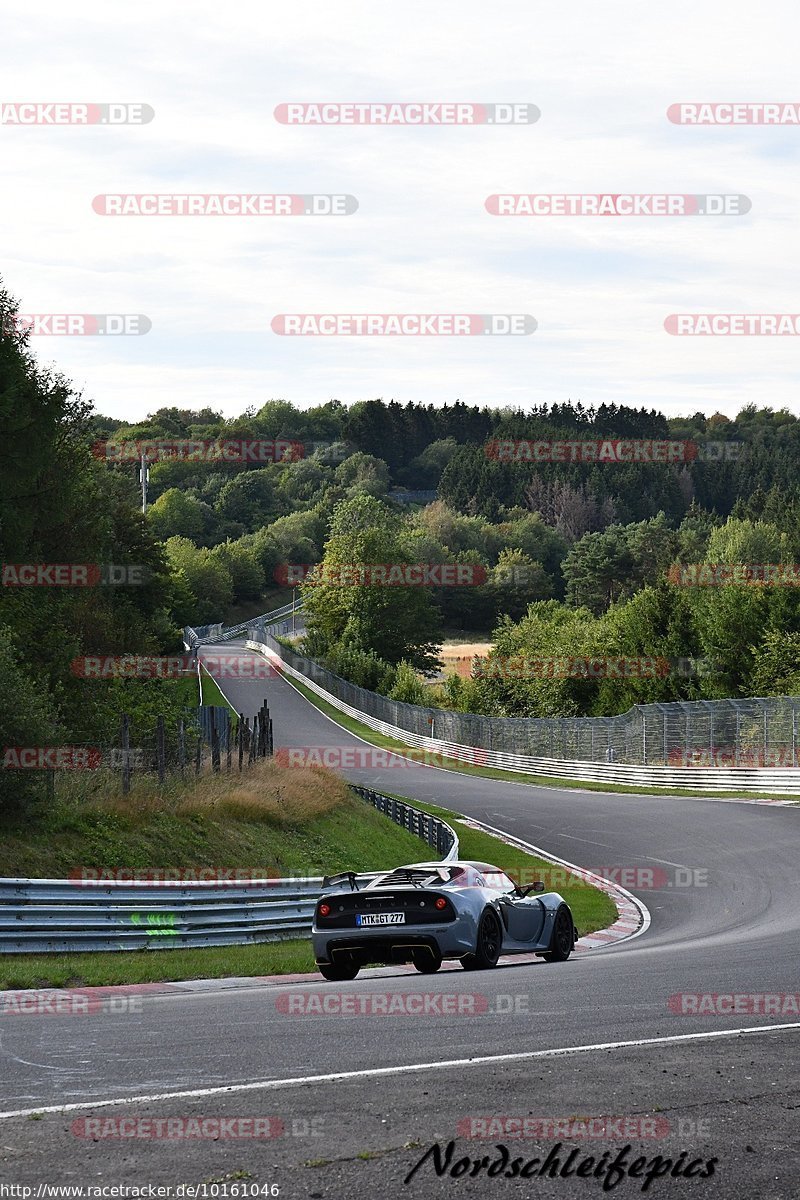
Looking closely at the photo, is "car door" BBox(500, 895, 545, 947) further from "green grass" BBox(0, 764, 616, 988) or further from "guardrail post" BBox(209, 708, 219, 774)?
"guardrail post" BBox(209, 708, 219, 774)

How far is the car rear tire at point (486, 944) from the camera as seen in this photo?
13.5 metres

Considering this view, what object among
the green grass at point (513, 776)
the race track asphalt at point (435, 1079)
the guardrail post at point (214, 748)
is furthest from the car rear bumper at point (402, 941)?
the green grass at point (513, 776)

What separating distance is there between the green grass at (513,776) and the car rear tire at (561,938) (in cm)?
2390

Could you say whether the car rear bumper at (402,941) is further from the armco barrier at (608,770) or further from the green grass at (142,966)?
the armco barrier at (608,770)

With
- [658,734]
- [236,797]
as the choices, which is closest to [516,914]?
[236,797]

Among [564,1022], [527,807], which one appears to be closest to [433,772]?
[527,807]

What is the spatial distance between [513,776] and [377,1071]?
51.1 meters

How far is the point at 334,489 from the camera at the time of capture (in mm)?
198250

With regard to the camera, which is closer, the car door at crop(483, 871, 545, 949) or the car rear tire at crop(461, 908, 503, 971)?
the car rear tire at crop(461, 908, 503, 971)

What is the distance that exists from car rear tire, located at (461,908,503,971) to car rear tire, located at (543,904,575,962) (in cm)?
130

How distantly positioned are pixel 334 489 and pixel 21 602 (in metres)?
168

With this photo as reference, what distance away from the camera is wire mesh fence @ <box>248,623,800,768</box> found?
1651 inches

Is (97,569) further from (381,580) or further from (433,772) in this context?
(381,580)

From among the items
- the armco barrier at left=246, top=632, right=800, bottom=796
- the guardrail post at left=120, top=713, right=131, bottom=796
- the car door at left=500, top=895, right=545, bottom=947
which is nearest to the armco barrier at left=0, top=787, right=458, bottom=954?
the car door at left=500, top=895, right=545, bottom=947
